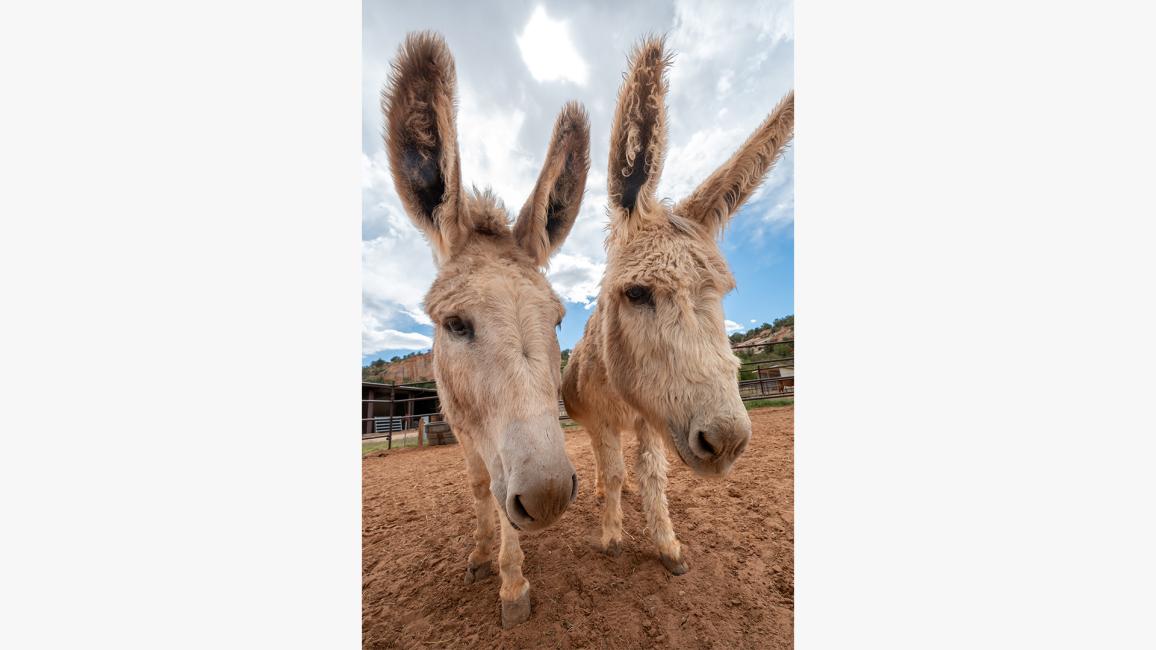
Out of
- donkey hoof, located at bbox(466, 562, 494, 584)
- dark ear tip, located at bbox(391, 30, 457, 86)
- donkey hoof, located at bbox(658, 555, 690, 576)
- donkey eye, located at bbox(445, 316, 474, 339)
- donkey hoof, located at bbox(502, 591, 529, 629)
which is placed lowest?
donkey hoof, located at bbox(466, 562, 494, 584)

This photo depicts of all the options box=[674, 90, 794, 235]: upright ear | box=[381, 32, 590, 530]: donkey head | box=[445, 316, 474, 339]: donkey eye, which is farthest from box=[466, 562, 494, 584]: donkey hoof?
box=[674, 90, 794, 235]: upright ear

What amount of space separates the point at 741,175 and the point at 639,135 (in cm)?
60

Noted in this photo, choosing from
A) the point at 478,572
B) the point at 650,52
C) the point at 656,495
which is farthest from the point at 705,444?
the point at 478,572

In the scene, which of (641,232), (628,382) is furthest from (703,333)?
(641,232)

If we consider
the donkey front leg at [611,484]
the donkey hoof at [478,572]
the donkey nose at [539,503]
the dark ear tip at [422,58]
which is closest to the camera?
the donkey nose at [539,503]

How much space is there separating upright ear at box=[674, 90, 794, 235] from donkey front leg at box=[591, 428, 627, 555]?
1596mm

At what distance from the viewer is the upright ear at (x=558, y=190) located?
167 centimetres

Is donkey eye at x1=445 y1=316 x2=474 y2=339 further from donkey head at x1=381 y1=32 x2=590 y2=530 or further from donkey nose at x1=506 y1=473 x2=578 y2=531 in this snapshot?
donkey nose at x1=506 y1=473 x2=578 y2=531

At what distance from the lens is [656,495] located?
7.48 ft

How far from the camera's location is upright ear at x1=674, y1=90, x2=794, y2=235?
162cm

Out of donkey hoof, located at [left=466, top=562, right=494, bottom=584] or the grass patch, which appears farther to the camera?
the grass patch

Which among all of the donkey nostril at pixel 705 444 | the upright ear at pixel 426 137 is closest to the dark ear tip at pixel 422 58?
the upright ear at pixel 426 137

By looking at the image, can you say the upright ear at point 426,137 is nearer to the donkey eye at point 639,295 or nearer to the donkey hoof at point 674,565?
the donkey eye at point 639,295

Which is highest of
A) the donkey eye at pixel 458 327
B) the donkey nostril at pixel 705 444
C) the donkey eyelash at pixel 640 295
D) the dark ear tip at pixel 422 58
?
the dark ear tip at pixel 422 58
